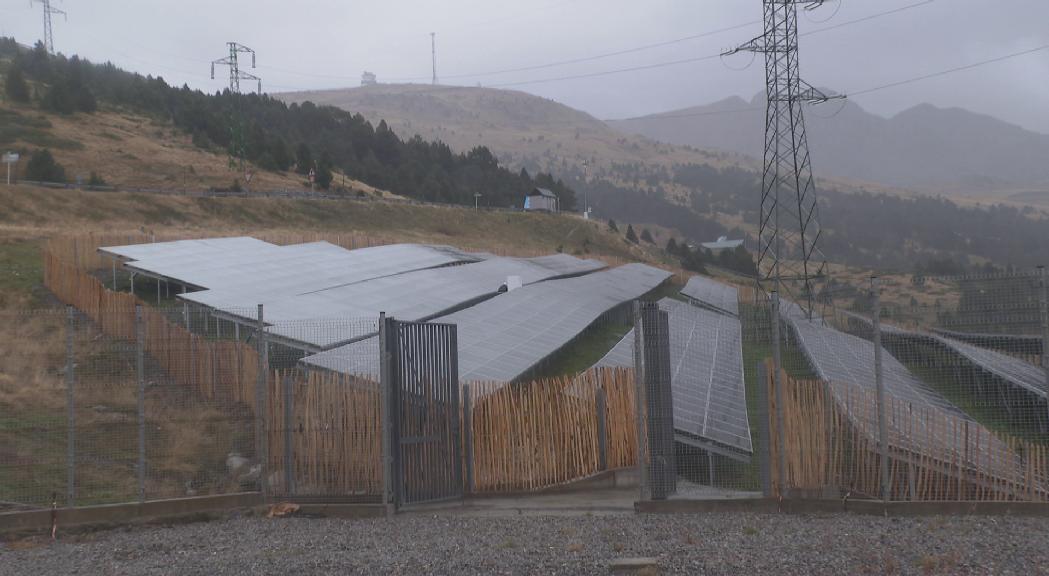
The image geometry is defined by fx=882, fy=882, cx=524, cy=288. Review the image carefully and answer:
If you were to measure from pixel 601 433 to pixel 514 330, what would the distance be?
8245 mm

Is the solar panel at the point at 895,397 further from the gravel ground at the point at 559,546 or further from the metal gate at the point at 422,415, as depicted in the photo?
the metal gate at the point at 422,415

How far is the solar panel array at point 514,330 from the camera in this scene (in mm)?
12681

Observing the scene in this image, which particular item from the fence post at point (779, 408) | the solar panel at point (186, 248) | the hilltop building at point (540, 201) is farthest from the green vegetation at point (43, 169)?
the fence post at point (779, 408)

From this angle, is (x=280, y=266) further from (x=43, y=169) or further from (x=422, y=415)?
(x=43, y=169)

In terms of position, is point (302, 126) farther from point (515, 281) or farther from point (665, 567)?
point (665, 567)

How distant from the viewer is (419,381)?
33.2 ft

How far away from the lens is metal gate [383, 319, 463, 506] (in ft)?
32.4

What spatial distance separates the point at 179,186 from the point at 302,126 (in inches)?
1662

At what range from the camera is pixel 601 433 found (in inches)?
447

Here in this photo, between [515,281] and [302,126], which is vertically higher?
[302,126]

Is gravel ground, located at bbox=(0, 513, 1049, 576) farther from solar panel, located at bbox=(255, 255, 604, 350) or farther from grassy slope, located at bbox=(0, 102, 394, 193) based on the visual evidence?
grassy slope, located at bbox=(0, 102, 394, 193)

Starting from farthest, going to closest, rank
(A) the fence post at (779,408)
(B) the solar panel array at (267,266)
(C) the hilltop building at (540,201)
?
1. (C) the hilltop building at (540,201)
2. (B) the solar panel array at (267,266)
3. (A) the fence post at (779,408)

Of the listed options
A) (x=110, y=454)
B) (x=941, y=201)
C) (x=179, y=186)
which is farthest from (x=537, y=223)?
(x=941, y=201)

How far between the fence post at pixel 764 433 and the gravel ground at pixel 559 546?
0.51 metres
